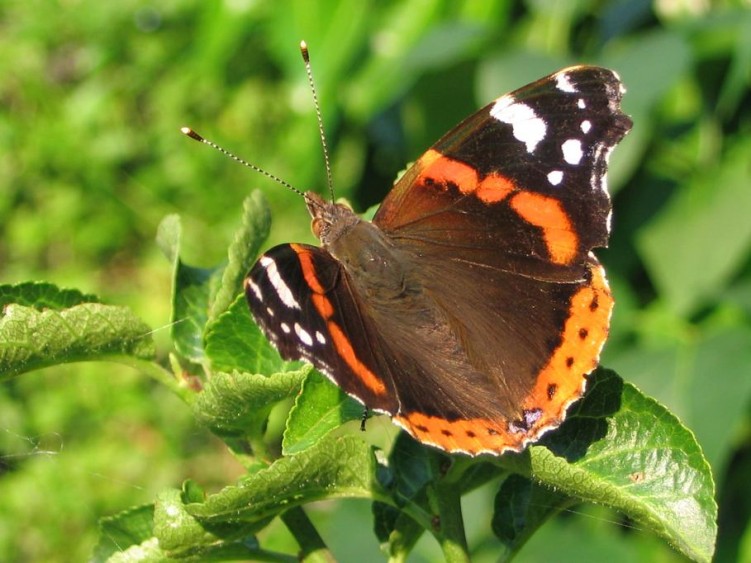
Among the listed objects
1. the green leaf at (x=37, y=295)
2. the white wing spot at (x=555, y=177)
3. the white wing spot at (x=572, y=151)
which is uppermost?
Result: the white wing spot at (x=572, y=151)

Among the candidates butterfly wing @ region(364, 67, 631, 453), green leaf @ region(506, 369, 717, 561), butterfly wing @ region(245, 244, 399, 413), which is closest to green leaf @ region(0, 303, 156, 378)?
butterfly wing @ region(245, 244, 399, 413)

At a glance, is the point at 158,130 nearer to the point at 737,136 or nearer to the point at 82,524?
the point at 82,524

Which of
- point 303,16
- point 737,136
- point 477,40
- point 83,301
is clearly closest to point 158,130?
point 303,16

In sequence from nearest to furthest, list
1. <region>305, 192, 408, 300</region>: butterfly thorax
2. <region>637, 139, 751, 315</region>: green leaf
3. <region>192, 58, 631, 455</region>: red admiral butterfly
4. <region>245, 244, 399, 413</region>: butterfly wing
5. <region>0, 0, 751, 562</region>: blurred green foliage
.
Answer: <region>245, 244, 399, 413</region>: butterfly wing, <region>192, 58, 631, 455</region>: red admiral butterfly, <region>305, 192, 408, 300</region>: butterfly thorax, <region>0, 0, 751, 562</region>: blurred green foliage, <region>637, 139, 751, 315</region>: green leaf

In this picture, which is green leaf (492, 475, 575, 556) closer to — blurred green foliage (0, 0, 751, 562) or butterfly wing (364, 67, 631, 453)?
butterfly wing (364, 67, 631, 453)

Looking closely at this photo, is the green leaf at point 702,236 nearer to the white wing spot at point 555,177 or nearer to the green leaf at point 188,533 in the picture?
the white wing spot at point 555,177

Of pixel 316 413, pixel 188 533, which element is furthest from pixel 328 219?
pixel 188 533

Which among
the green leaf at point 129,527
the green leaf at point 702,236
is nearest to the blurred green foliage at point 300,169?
the green leaf at point 702,236

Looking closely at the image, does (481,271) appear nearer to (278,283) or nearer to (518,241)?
(518,241)
